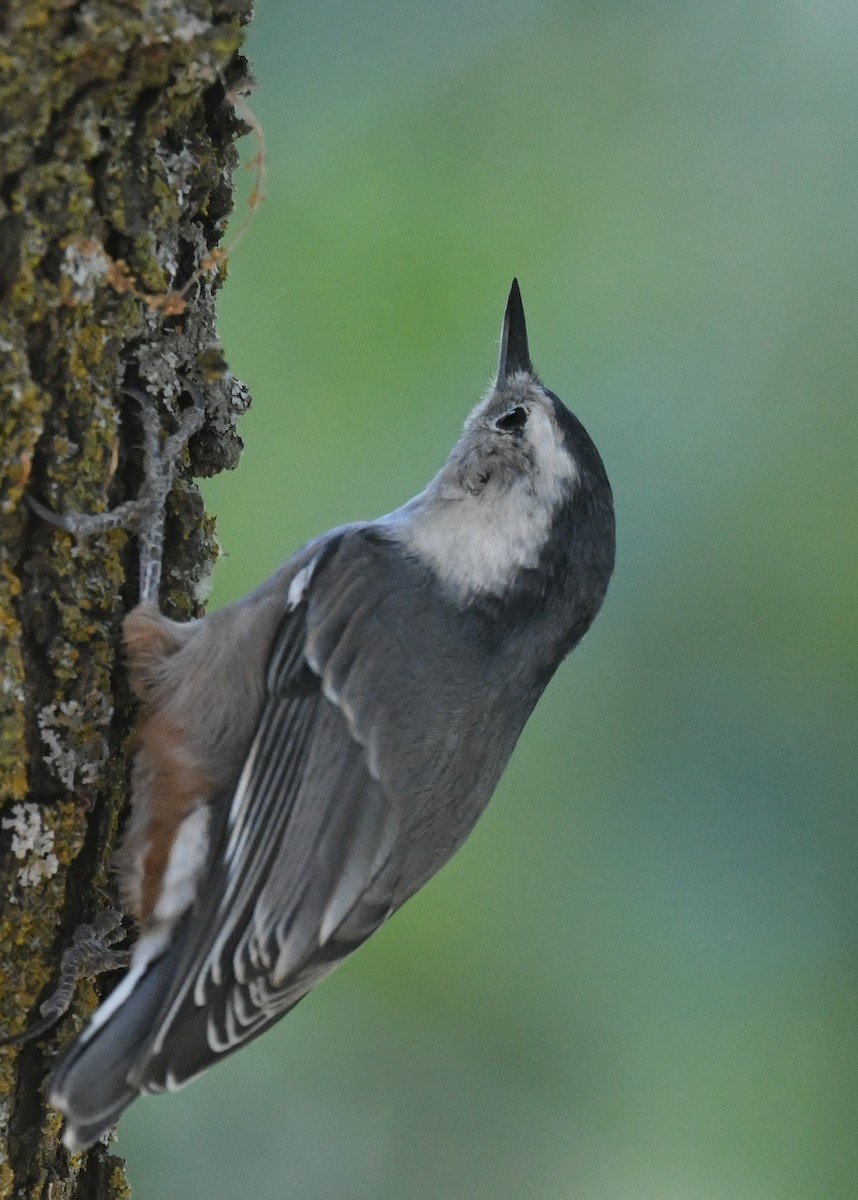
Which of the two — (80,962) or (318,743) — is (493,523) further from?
(80,962)

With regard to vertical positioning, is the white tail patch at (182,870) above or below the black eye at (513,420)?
below

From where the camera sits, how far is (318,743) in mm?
2078

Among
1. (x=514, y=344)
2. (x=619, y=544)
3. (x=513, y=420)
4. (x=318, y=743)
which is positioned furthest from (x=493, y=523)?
(x=619, y=544)

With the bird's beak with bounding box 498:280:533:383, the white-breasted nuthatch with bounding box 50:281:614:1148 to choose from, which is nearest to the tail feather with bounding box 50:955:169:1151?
the white-breasted nuthatch with bounding box 50:281:614:1148

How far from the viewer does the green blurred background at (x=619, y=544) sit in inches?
110

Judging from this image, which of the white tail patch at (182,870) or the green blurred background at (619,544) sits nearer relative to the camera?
the white tail patch at (182,870)

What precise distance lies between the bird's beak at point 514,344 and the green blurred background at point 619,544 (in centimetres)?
38

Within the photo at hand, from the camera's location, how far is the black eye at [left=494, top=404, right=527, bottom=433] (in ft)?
8.05

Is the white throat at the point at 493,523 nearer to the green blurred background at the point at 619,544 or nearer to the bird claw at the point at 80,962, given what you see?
the green blurred background at the point at 619,544

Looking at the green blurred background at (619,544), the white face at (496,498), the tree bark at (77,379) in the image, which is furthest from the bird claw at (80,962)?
the green blurred background at (619,544)

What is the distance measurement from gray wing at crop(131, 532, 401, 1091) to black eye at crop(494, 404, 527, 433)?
561 millimetres

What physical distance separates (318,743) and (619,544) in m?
1.05

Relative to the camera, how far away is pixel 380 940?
9.64ft

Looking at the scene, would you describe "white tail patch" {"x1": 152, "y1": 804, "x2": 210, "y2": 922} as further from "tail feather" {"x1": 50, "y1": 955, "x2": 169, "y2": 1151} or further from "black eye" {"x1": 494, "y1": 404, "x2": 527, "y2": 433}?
"black eye" {"x1": 494, "y1": 404, "x2": 527, "y2": 433}
